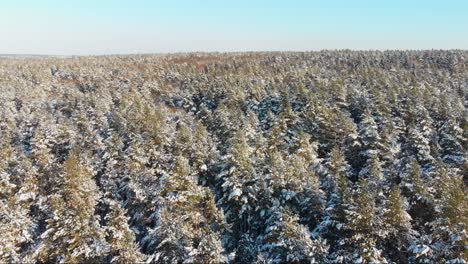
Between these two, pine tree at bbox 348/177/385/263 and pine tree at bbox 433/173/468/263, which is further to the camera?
pine tree at bbox 348/177/385/263

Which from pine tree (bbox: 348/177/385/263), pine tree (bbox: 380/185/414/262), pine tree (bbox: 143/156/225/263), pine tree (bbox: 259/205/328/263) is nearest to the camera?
pine tree (bbox: 348/177/385/263)

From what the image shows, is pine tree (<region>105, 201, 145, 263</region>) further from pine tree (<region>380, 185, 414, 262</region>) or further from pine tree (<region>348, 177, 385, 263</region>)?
pine tree (<region>380, 185, 414, 262</region>)

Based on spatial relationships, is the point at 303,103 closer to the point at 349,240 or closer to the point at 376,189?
the point at 376,189

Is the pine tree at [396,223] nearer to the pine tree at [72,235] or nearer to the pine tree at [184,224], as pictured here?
the pine tree at [184,224]

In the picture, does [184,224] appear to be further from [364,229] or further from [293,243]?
[364,229]

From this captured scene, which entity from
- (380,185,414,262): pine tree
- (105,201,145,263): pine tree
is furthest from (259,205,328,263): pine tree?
(105,201,145,263): pine tree

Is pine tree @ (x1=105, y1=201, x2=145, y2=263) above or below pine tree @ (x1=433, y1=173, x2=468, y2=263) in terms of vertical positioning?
below

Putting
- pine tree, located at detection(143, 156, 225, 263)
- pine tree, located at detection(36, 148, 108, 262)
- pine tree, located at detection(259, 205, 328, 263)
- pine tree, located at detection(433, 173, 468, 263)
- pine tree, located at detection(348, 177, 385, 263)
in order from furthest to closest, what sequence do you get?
pine tree, located at detection(36, 148, 108, 262), pine tree, located at detection(143, 156, 225, 263), pine tree, located at detection(259, 205, 328, 263), pine tree, located at detection(348, 177, 385, 263), pine tree, located at detection(433, 173, 468, 263)

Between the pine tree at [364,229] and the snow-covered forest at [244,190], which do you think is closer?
the pine tree at [364,229]

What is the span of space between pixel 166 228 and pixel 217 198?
1310 cm

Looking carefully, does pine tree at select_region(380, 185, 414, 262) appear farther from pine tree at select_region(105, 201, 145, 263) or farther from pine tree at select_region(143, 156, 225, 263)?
pine tree at select_region(105, 201, 145, 263)

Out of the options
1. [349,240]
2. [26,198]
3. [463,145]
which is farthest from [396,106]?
[26,198]

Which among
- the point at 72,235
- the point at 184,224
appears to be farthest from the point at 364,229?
the point at 72,235

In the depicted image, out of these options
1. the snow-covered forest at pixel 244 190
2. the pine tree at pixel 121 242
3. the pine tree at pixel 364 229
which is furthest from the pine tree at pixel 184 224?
the pine tree at pixel 364 229
